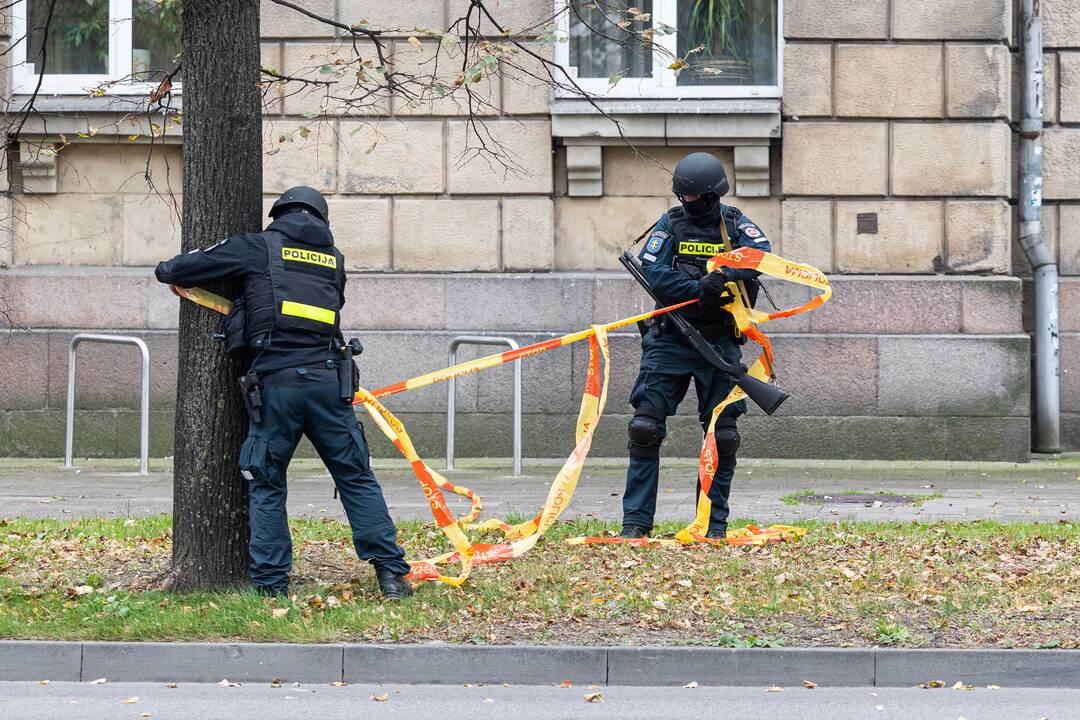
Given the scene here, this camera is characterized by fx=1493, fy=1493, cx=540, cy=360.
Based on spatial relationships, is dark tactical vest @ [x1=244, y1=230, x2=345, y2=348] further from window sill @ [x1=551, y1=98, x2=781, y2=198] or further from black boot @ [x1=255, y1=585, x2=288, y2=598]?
window sill @ [x1=551, y1=98, x2=781, y2=198]

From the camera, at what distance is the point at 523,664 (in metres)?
5.96

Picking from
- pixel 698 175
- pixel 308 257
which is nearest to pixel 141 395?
pixel 308 257

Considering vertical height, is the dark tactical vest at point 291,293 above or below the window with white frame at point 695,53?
below

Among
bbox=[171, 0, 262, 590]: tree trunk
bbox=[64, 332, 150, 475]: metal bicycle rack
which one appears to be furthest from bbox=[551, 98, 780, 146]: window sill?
bbox=[171, 0, 262, 590]: tree trunk

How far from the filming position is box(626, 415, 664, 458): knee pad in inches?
318

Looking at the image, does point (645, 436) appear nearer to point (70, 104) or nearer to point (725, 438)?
point (725, 438)

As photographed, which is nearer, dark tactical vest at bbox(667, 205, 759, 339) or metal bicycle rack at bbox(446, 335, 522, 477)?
dark tactical vest at bbox(667, 205, 759, 339)

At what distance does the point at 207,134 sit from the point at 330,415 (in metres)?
1.45

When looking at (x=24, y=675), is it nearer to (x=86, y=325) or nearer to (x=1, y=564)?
(x=1, y=564)

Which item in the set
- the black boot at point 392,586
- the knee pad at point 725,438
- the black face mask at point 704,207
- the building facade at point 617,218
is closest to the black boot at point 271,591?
the black boot at point 392,586

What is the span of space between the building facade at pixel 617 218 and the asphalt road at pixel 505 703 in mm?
6478

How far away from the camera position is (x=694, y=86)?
12680mm

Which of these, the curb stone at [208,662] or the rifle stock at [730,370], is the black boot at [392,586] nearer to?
the curb stone at [208,662]

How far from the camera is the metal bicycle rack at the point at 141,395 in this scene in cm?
1173
